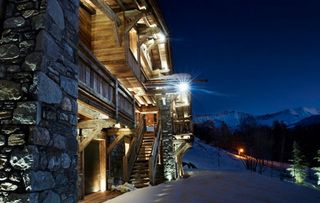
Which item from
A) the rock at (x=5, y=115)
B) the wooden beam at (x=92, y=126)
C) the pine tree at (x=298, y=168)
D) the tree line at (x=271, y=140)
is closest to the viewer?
the rock at (x=5, y=115)

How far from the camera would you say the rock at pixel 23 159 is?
3.88 m

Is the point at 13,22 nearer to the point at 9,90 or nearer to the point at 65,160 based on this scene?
the point at 9,90

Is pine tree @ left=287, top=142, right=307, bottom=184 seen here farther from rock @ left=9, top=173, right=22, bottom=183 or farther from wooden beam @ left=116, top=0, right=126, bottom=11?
rock @ left=9, top=173, right=22, bottom=183

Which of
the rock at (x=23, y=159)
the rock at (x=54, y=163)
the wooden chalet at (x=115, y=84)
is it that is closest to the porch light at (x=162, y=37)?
the wooden chalet at (x=115, y=84)

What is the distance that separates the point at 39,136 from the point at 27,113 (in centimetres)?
33

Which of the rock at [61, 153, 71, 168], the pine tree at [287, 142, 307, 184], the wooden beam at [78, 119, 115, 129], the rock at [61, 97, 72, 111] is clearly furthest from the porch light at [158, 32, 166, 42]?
the pine tree at [287, 142, 307, 184]

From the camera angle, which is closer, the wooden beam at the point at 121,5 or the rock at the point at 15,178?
the rock at the point at 15,178

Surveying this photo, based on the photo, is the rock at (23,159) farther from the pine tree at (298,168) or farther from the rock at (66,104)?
the pine tree at (298,168)

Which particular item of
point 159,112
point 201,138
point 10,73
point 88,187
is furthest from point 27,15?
point 201,138

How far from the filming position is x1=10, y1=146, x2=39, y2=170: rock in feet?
12.7

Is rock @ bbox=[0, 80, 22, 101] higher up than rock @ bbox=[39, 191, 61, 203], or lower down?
A: higher up

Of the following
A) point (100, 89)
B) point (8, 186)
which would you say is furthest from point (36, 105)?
point (100, 89)

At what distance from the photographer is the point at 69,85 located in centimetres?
499

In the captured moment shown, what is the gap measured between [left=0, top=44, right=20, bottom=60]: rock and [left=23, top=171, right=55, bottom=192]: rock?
162 centimetres
